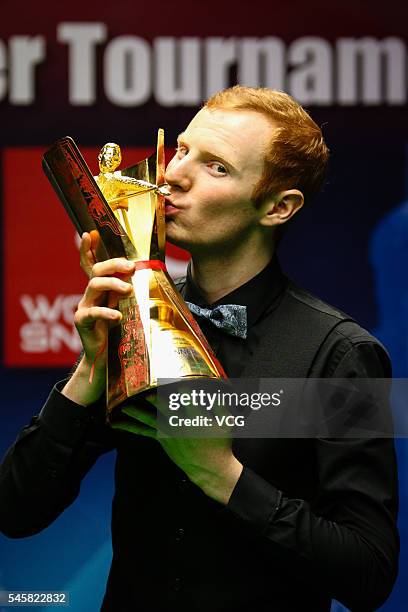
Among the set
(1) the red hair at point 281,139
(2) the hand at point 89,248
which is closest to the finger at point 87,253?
(2) the hand at point 89,248

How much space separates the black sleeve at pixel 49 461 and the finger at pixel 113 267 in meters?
0.21

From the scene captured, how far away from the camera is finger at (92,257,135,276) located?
1.30 m

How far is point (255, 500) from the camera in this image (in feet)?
4.30

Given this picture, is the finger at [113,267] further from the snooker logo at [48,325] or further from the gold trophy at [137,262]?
the snooker logo at [48,325]

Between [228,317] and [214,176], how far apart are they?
19 cm

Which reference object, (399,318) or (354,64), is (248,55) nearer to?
(354,64)

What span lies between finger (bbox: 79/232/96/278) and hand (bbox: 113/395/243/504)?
0.68 feet

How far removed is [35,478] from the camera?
4.74 feet

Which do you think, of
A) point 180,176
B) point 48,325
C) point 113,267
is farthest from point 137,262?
point 48,325

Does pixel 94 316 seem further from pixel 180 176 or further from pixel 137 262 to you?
pixel 180 176

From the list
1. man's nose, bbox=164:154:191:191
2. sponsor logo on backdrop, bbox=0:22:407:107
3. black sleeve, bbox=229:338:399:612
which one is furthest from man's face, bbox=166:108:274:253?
sponsor logo on backdrop, bbox=0:22:407:107

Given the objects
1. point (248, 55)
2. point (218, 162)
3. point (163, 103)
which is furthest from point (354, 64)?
point (218, 162)

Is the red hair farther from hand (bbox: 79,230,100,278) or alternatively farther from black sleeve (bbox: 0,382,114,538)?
black sleeve (bbox: 0,382,114,538)

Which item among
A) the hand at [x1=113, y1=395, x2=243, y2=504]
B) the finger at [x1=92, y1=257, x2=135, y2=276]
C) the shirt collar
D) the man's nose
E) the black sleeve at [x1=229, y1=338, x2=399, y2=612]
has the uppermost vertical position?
the man's nose
